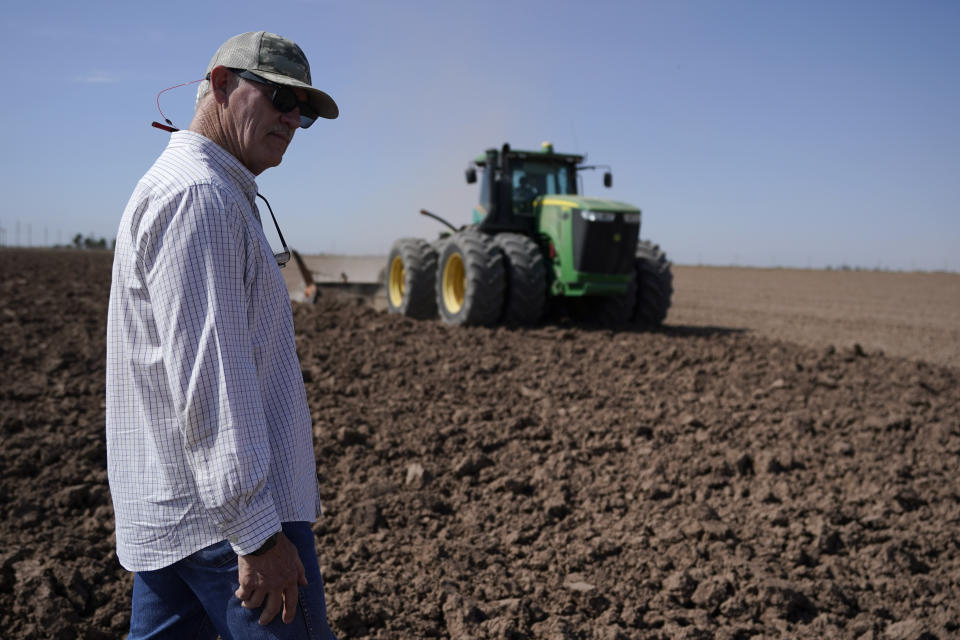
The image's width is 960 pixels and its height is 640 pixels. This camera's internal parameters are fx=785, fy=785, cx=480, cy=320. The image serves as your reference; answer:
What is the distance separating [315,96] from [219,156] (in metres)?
0.27

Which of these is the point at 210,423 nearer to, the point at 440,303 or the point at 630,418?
the point at 630,418

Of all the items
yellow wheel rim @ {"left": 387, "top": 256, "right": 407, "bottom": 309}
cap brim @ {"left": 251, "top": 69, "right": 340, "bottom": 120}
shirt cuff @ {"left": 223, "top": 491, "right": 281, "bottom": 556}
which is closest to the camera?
shirt cuff @ {"left": 223, "top": 491, "right": 281, "bottom": 556}

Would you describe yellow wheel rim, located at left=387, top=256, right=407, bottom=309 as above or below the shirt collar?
below

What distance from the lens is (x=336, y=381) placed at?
6.72 meters

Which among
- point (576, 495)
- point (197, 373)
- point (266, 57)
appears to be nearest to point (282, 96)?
point (266, 57)

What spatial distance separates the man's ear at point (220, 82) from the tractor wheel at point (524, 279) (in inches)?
311

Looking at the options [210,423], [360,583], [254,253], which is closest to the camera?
[210,423]

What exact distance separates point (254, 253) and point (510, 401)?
4861 mm

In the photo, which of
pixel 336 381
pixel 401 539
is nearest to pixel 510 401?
pixel 336 381

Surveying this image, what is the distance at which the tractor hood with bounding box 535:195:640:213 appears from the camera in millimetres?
9555

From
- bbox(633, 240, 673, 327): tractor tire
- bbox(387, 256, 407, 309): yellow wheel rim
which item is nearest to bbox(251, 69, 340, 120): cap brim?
bbox(633, 240, 673, 327): tractor tire

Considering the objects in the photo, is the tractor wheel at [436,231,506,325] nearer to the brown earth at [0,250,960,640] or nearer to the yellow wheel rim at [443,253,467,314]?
the yellow wheel rim at [443,253,467,314]

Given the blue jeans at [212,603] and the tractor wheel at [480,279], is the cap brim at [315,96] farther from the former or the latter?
the tractor wheel at [480,279]

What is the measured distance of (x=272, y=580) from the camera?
1558 mm
